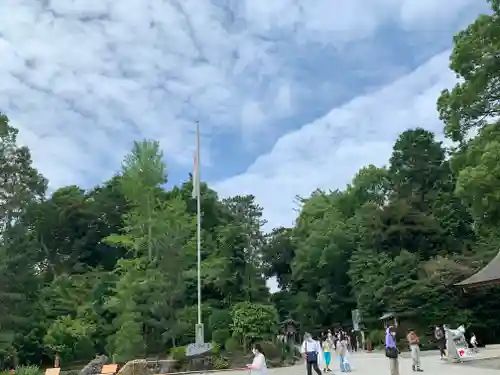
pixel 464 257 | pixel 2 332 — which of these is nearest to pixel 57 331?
pixel 2 332

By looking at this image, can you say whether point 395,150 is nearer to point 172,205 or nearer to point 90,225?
point 172,205

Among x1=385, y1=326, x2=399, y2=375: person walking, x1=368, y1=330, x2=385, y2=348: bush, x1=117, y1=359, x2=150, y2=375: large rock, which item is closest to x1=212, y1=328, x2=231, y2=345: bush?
x1=117, y1=359, x2=150, y2=375: large rock

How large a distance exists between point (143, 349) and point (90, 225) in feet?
96.8

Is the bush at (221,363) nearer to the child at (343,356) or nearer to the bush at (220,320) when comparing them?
the bush at (220,320)

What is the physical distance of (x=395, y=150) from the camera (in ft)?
165

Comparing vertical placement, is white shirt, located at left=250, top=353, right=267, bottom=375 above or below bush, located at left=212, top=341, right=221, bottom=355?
below

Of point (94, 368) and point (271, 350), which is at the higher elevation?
point (271, 350)

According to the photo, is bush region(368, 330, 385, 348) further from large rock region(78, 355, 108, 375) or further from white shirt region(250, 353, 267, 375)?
white shirt region(250, 353, 267, 375)

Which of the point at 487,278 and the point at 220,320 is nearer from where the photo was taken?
the point at 487,278

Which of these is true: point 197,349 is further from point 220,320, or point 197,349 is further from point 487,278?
point 487,278

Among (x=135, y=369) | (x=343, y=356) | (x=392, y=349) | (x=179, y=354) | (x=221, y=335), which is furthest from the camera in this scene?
(x=221, y=335)

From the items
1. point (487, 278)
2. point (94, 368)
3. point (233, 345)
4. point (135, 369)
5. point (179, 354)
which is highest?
point (487, 278)

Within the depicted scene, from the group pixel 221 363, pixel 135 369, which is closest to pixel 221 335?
pixel 221 363

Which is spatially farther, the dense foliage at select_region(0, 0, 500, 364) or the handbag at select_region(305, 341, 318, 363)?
the dense foliage at select_region(0, 0, 500, 364)
